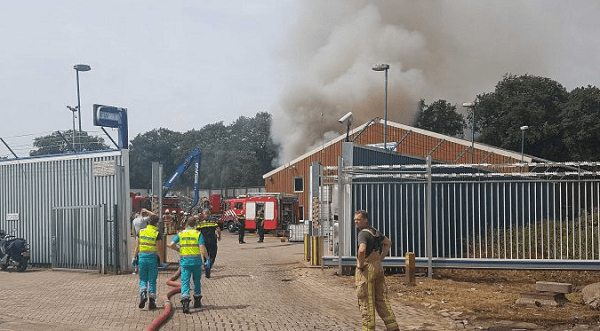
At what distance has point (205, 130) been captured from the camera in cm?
9138

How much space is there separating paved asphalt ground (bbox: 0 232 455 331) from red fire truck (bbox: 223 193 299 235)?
2243cm

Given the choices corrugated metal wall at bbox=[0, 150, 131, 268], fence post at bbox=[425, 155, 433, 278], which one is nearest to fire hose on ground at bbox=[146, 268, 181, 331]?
corrugated metal wall at bbox=[0, 150, 131, 268]

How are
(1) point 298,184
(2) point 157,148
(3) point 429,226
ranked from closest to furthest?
(3) point 429,226, (1) point 298,184, (2) point 157,148

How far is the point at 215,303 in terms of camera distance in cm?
1239


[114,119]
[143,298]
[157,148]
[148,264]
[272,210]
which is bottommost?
[272,210]

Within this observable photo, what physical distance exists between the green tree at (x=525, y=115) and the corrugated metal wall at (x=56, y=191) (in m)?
45.9

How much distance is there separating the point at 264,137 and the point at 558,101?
3574 centimetres

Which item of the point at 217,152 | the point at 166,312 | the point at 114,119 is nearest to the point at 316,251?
the point at 114,119

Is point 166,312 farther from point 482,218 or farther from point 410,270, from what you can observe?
point 482,218

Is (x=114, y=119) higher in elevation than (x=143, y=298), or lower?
higher

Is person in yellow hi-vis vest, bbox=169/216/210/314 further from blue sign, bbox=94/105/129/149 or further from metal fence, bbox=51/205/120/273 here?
blue sign, bbox=94/105/129/149

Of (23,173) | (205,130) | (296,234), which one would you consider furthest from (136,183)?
(23,173)

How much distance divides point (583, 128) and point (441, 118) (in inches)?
452

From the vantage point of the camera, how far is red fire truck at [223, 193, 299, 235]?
41594 mm
